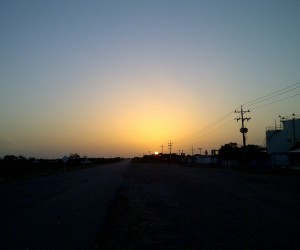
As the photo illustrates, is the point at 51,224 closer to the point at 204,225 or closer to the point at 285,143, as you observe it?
the point at 204,225

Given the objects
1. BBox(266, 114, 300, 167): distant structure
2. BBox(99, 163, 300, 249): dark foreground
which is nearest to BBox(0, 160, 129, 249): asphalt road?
BBox(99, 163, 300, 249): dark foreground

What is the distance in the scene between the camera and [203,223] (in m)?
14.1

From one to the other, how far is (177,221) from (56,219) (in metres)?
4.31

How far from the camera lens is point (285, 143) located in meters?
80.7

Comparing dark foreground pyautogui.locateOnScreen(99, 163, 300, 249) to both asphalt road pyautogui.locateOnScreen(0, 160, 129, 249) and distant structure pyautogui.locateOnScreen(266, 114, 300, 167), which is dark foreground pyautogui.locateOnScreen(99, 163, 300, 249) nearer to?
asphalt road pyautogui.locateOnScreen(0, 160, 129, 249)

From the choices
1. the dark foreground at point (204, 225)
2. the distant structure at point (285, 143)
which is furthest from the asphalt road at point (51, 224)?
the distant structure at point (285, 143)

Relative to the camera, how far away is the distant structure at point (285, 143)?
238 ft

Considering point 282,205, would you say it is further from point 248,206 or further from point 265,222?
point 265,222

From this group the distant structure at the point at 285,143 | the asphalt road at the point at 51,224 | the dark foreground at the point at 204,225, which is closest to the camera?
the asphalt road at the point at 51,224

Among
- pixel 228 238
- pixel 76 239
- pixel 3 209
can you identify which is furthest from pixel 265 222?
pixel 3 209

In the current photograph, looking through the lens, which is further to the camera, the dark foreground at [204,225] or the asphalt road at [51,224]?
the dark foreground at [204,225]

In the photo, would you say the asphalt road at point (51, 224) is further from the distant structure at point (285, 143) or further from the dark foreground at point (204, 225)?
the distant structure at point (285, 143)

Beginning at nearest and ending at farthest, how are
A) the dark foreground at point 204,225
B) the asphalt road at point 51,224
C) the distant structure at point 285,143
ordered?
the asphalt road at point 51,224 < the dark foreground at point 204,225 < the distant structure at point 285,143

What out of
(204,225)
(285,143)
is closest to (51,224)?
(204,225)
